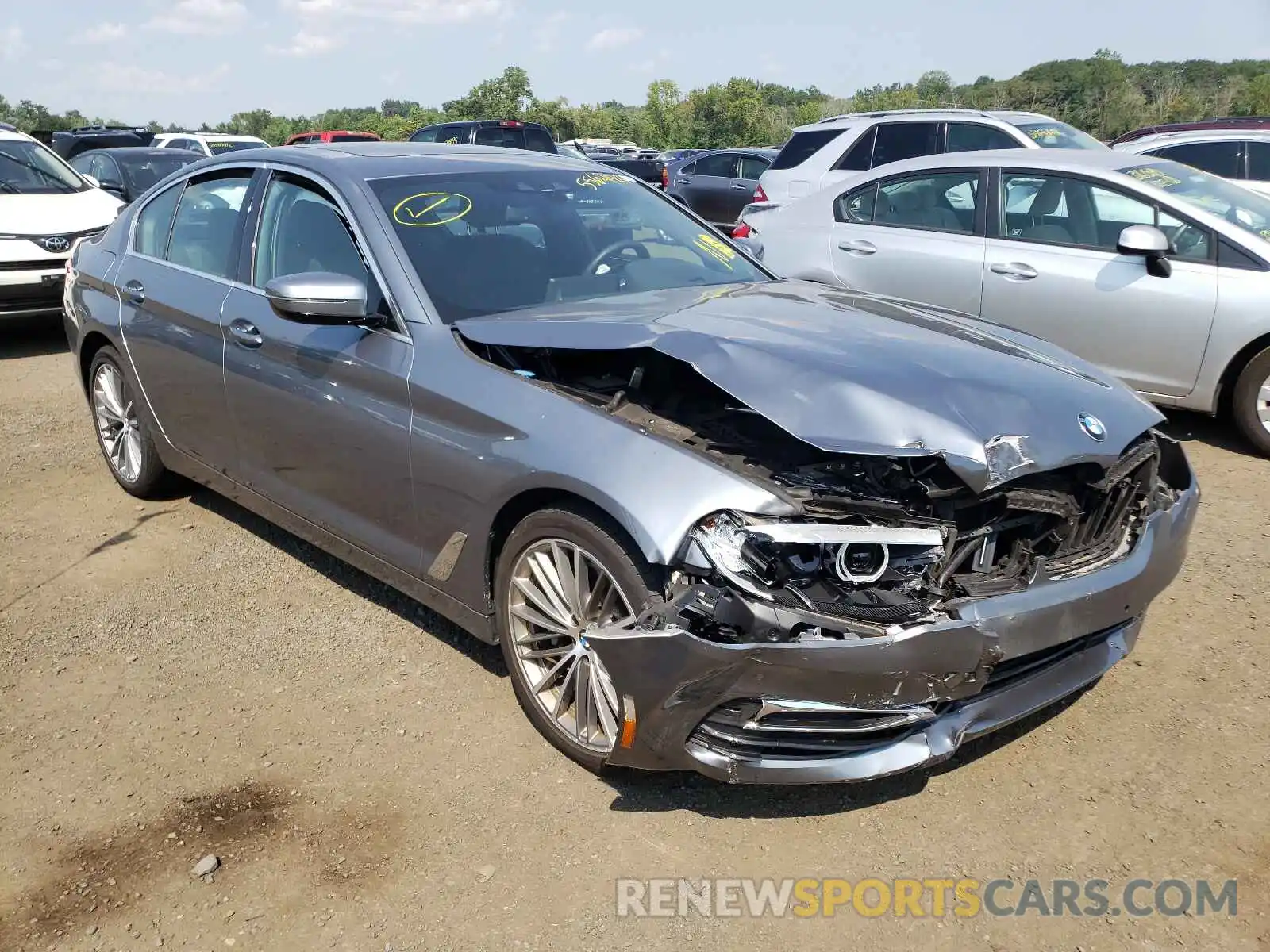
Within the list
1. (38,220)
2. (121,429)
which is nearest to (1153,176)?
(121,429)

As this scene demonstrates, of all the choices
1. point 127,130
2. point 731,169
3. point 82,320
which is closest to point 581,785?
point 82,320

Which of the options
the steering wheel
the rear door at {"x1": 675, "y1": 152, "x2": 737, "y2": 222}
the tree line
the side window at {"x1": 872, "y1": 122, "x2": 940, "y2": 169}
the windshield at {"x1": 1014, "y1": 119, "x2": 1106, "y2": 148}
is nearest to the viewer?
the steering wheel

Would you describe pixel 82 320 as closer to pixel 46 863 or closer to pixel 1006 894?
pixel 46 863

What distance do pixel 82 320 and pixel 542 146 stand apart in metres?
14.1

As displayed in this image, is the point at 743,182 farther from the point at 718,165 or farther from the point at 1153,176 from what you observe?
the point at 1153,176

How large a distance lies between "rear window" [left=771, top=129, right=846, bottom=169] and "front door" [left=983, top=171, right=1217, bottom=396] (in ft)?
16.0

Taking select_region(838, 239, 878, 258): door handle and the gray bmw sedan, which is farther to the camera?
select_region(838, 239, 878, 258): door handle

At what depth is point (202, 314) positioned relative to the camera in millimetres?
4469

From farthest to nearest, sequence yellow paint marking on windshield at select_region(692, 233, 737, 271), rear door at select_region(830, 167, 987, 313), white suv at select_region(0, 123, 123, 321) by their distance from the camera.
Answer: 1. white suv at select_region(0, 123, 123, 321)
2. rear door at select_region(830, 167, 987, 313)
3. yellow paint marking on windshield at select_region(692, 233, 737, 271)

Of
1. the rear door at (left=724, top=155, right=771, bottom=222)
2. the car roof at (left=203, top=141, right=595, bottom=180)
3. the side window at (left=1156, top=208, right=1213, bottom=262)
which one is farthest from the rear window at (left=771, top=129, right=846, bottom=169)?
the car roof at (left=203, top=141, right=595, bottom=180)

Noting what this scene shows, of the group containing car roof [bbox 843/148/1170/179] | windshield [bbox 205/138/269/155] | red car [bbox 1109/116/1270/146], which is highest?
windshield [bbox 205/138/269/155]

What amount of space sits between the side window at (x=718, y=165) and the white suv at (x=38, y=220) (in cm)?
1050

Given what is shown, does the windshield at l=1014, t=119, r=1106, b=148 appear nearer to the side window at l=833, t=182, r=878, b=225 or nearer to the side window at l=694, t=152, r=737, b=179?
the side window at l=833, t=182, r=878, b=225

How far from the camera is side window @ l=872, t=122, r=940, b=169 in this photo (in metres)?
10.4
